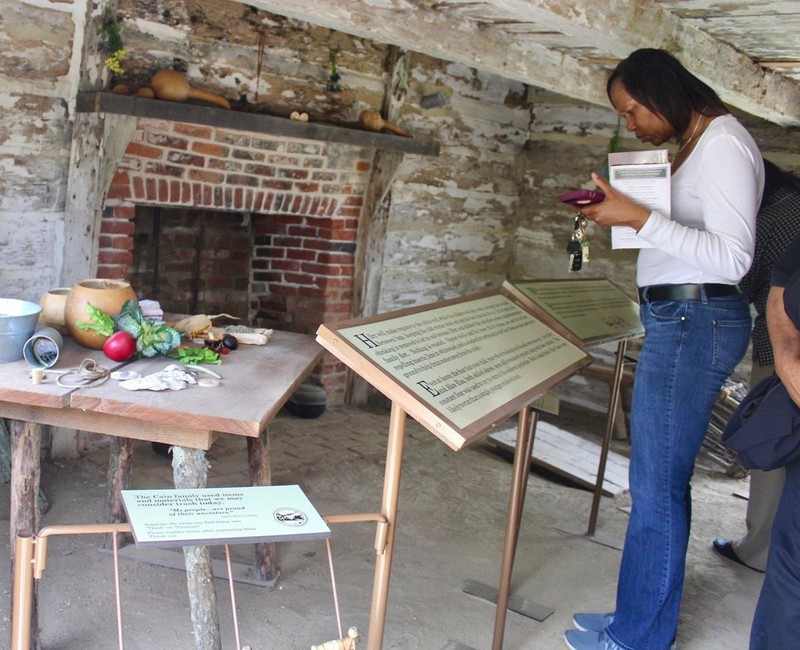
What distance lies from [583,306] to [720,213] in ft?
4.09

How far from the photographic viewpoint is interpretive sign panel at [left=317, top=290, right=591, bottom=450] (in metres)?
2.21

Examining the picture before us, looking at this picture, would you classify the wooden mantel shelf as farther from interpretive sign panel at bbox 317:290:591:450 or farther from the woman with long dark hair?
the woman with long dark hair

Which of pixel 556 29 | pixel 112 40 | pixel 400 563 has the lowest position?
pixel 400 563

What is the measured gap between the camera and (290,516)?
2043mm

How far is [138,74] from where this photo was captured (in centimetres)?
439

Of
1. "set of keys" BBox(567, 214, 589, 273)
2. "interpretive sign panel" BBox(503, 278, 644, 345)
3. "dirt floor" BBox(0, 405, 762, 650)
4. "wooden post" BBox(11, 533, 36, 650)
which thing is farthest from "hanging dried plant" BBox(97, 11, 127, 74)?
"wooden post" BBox(11, 533, 36, 650)

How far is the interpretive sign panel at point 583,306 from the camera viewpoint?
11.4 ft

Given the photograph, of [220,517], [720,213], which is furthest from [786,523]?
[220,517]

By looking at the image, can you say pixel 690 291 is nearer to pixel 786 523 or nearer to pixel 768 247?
pixel 768 247

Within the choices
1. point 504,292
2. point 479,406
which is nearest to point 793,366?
point 479,406

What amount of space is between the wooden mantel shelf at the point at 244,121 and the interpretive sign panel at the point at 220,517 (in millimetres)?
2626

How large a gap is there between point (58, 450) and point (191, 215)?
2018 mm

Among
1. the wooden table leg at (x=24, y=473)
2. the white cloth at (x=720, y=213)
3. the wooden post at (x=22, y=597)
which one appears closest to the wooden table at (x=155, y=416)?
the wooden table leg at (x=24, y=473)

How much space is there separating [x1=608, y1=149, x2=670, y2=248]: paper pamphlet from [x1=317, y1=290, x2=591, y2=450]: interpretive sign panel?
50 cm
